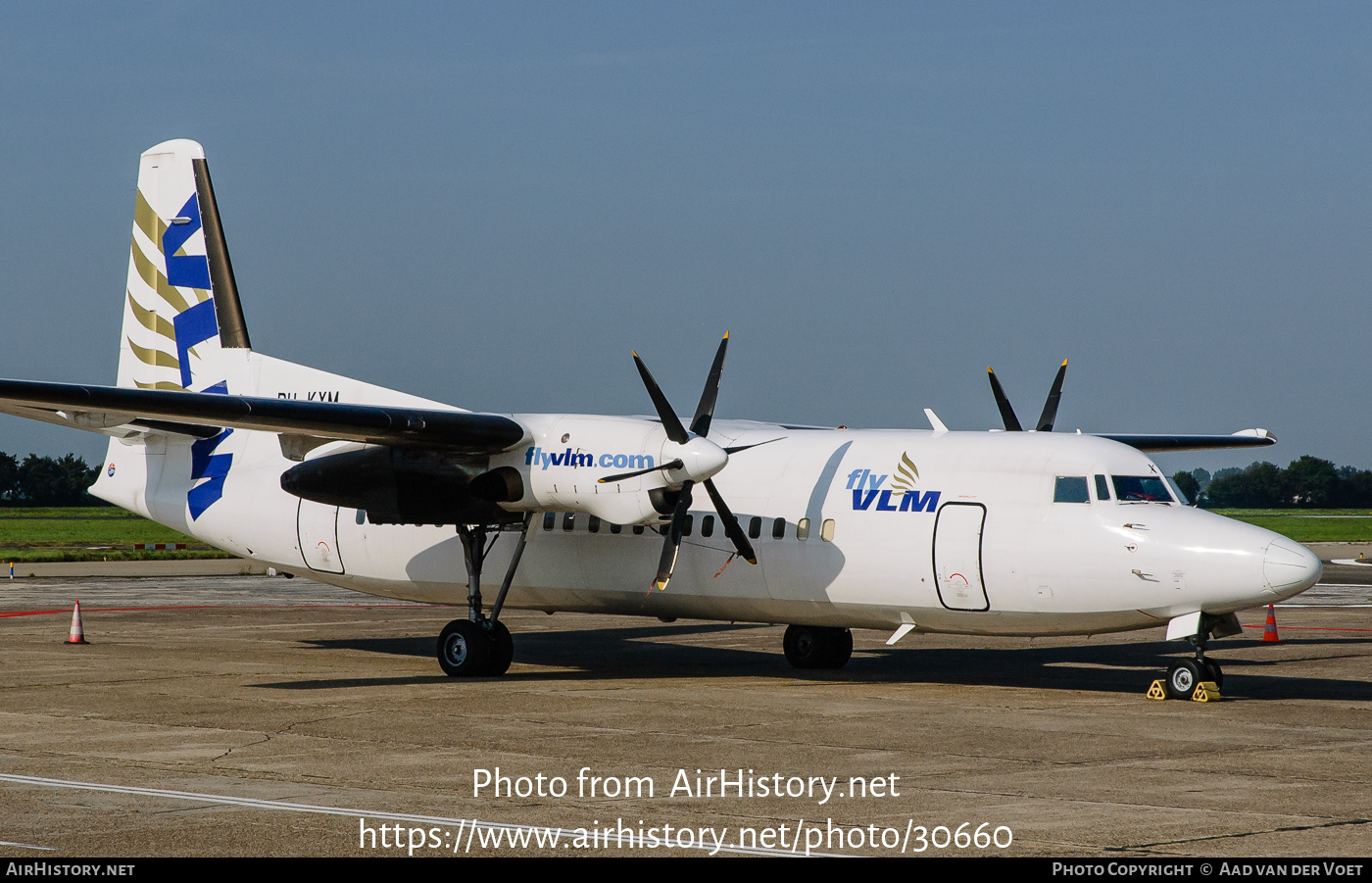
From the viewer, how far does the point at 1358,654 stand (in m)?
22.6

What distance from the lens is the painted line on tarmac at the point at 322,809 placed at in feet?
29.1

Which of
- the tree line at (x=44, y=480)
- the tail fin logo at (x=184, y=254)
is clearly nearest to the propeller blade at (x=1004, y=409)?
the tail fin logo at (x=184, y=254)

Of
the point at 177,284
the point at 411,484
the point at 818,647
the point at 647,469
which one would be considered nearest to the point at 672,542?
the point at 647,469

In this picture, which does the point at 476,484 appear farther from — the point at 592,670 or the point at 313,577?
the point at 313,577

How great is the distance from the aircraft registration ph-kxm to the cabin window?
0.03 metres

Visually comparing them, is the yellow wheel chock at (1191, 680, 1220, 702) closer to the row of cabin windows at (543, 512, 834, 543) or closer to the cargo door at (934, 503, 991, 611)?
the cargo door at (934, 503, 991, 611)

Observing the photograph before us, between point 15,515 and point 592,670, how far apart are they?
10197cm

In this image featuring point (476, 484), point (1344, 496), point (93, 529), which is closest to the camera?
point (476, 484)

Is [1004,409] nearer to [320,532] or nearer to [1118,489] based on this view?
[1118,489]

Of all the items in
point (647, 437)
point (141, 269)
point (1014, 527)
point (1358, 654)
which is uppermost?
point (141, 269)

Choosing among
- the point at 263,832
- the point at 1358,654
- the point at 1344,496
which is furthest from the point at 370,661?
the point at 1344,496

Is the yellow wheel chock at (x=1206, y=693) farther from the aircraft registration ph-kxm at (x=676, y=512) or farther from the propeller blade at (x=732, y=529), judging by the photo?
the propeller blade at (x=732, y=529)

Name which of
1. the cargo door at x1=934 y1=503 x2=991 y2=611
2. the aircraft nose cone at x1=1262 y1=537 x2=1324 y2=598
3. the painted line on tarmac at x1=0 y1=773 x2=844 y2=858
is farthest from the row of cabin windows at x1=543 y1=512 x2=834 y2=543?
the painted line on tarmac at x1=0 y1=773 x2=844 y2=858

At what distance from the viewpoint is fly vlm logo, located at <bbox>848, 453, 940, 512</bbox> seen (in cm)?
1709
